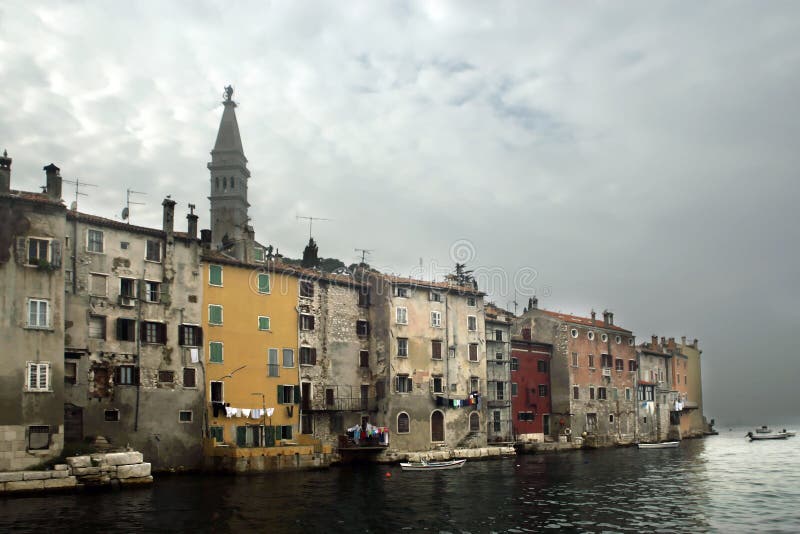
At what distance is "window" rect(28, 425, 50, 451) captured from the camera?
→ 4119 cm

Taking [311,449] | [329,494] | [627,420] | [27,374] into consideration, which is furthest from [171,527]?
[627,420]

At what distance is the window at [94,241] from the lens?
163 feet

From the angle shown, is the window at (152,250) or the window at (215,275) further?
the window at (215,275)

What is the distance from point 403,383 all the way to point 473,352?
956 cm

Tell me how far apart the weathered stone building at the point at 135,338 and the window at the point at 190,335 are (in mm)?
69

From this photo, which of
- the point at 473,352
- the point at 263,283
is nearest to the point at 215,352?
the point at 263,283

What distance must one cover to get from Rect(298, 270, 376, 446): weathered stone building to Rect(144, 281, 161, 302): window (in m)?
12.2

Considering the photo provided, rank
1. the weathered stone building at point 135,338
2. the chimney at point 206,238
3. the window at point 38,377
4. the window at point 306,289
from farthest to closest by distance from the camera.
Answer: the window at point 306,289
the chimney at point 206,238
the weathered stone building at point 135,338
the window at point 38,377

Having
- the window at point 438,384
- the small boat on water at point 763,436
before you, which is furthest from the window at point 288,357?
the small boat on water at point 763,436

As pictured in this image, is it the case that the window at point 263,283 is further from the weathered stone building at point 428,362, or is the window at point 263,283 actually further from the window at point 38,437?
the window at point 38,437

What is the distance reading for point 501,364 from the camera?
76.2 meters

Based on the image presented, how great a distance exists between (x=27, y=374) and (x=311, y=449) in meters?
21.0

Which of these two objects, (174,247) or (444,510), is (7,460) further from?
(444,510)

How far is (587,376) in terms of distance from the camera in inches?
3396
